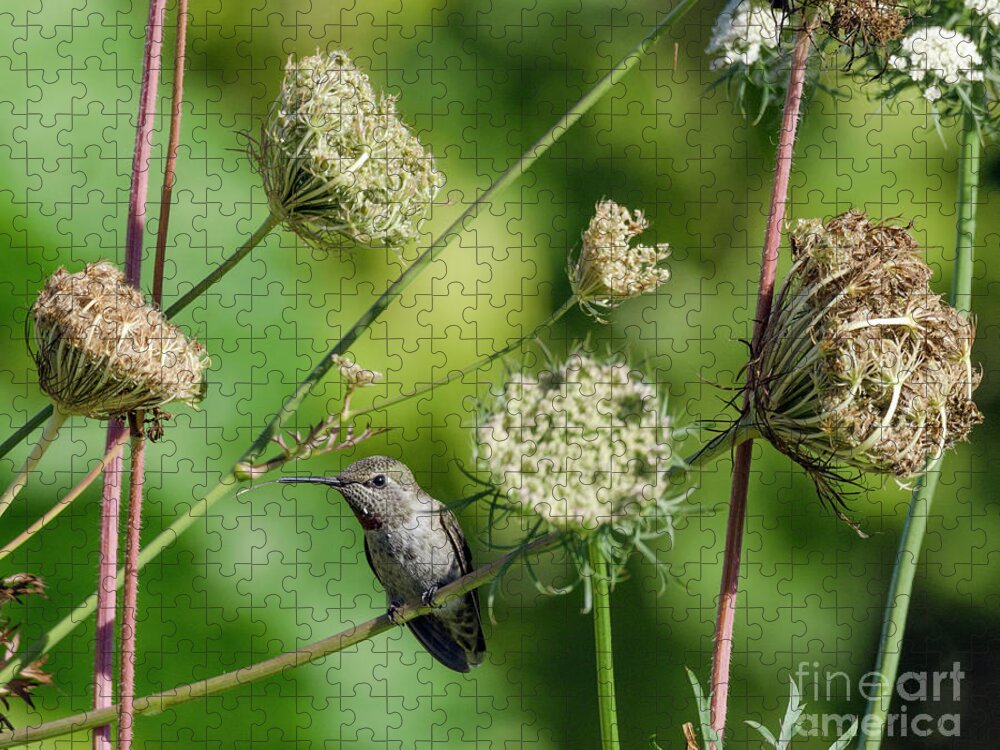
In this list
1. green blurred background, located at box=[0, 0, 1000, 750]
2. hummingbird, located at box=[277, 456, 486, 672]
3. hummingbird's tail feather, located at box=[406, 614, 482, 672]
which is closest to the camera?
hummingbird, located at box=[277, 456, 486, 672]

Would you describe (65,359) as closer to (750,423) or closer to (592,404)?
(592,404)

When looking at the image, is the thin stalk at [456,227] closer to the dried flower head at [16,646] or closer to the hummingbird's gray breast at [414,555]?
the dried flower head at [16,646]

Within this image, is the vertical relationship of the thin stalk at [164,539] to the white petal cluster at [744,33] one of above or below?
below

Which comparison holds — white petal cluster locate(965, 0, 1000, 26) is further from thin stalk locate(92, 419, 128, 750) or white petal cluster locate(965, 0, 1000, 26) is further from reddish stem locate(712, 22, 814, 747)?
thin stalk locate(92, 419, 128, 750)

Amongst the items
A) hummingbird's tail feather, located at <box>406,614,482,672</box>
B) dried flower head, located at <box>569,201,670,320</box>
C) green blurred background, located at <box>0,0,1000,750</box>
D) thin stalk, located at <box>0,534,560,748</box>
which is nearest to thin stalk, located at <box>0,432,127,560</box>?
thin stalk, located at <box>0,534,560,748</box>

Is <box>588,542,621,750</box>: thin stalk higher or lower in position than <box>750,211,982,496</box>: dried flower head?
lower

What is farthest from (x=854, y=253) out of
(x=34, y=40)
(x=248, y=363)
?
(x=34, y=40)

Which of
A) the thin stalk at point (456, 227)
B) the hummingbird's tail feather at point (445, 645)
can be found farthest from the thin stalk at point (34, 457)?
the hummingbird's tail feather at point (445, 645)
